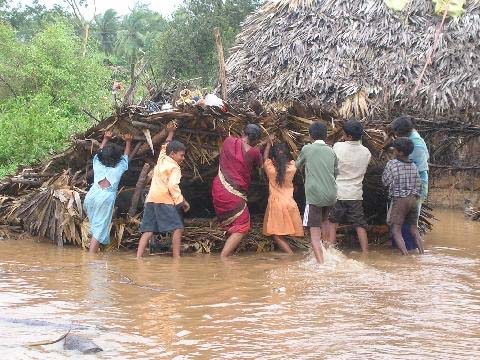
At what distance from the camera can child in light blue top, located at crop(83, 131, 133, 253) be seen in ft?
26.3

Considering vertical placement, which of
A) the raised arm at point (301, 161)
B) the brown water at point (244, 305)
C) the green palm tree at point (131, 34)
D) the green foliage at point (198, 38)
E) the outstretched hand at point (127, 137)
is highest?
the green palm tree at point (131, 34)

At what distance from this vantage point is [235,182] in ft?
26.1

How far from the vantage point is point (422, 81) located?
13727mm

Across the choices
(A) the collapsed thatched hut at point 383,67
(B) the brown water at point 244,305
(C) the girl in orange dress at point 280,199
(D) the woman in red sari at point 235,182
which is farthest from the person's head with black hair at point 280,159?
(A) the collapsed thatched hut at point 383,67

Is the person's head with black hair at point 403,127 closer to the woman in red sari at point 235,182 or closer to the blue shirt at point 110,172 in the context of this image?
the woman in red sari at point 235,182

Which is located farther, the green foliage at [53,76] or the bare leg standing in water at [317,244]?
the green foliage at [53,76]

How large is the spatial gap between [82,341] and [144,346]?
357mm

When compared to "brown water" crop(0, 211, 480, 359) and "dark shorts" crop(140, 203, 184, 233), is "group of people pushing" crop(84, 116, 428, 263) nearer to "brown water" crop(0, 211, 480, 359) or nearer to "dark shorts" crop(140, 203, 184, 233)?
"dark shorts" crop(140, 203, 184, 233)

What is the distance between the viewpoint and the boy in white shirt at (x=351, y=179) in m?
8.19

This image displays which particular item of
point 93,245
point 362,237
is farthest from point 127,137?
point 362,237

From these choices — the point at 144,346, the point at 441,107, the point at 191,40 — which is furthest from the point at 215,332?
the point at 191,40

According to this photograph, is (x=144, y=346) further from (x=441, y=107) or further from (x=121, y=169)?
(x=441, y=107)

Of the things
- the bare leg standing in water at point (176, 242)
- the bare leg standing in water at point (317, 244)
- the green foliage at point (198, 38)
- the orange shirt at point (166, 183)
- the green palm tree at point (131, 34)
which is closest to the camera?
the bare leg standing in water at point (317, 244)

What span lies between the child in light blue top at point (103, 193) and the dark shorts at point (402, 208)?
10.4 feet
